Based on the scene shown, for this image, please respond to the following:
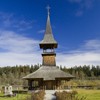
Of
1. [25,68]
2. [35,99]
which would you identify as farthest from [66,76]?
[25,68]

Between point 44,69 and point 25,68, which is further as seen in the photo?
point 25,68

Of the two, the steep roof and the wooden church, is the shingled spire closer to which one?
the wooden church

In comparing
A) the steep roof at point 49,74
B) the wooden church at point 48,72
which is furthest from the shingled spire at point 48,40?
the steep roof at point 49,74

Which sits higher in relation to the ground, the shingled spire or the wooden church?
the shingled spire

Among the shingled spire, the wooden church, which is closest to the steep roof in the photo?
the wooden church

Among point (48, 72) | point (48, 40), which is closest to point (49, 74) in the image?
point (48, 72)

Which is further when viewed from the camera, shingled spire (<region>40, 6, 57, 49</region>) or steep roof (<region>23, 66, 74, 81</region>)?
shingled spire (<region>40, 6, 57, 49</region>)

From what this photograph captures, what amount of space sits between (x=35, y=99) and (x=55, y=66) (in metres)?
29.9

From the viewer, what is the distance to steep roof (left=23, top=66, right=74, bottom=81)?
4294 cm

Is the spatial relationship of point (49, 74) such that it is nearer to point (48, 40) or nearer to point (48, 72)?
point (48, 72)

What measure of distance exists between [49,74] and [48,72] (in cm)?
76

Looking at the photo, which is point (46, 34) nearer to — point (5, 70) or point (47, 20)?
point (47, 20)

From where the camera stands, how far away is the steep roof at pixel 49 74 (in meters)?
42.9

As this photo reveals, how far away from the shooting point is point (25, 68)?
146250 mm
